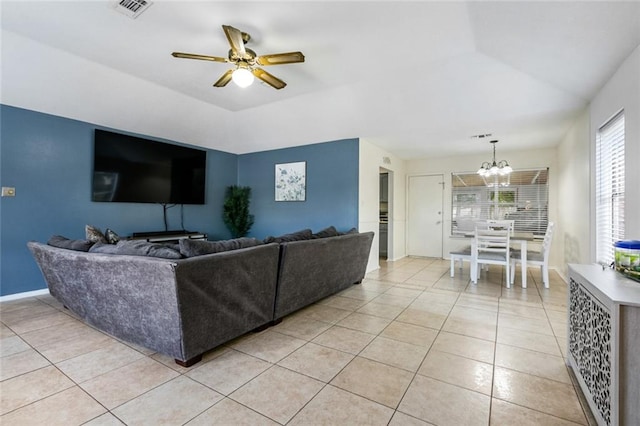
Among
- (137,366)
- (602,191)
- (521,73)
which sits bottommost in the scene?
(137,366)

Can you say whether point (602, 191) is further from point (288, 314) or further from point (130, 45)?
point (130, 45)

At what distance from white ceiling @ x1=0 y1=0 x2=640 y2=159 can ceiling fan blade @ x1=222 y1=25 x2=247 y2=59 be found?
27 centimetres

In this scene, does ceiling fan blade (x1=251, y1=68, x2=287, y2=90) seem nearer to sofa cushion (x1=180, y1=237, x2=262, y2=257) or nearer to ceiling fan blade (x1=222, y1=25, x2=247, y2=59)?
ceiling fan blade (x1=222, y1=25, x2=247, y2=59)

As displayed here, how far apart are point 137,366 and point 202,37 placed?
289 cm

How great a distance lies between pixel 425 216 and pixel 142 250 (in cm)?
618

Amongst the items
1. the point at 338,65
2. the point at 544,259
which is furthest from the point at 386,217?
the point at 338,65

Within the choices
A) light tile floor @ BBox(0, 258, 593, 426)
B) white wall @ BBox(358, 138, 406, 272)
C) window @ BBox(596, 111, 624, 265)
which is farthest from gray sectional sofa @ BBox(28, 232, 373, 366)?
window @ BBox(596, 111, 624, 265)

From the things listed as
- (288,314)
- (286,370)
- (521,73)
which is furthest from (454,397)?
(521,73)

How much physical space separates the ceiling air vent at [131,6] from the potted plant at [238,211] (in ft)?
13.2

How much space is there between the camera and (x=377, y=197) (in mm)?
5527

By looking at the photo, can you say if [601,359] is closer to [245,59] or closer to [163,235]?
[245,59]

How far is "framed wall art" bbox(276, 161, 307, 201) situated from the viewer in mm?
5594

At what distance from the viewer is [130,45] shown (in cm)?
291

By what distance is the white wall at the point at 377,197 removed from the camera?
5078 millimetres
